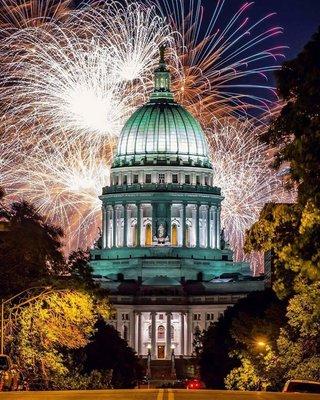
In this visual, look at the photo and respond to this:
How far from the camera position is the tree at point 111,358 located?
152 meters

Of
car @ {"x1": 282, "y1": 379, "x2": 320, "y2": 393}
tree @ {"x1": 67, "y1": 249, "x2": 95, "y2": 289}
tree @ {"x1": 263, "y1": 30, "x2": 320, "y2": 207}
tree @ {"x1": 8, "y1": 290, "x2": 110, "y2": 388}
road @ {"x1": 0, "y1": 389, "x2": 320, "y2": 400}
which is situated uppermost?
tree @ {"x1": 67, "y1": 249, "x2": 95, "y2": 289}

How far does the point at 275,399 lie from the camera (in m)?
59.9

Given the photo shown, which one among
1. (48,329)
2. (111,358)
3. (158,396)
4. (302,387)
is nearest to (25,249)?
(48,329)

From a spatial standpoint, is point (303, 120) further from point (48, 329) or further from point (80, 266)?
point (80, 266)

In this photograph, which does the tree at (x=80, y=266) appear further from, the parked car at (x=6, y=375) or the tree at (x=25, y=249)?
the parked car at (x=6, y=375)

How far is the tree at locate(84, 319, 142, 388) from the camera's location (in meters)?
152

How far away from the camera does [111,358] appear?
162250mm

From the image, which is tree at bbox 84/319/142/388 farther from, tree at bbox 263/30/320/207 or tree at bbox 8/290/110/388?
tree at bbox 263/30/320/207

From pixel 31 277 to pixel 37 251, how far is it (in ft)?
11.3

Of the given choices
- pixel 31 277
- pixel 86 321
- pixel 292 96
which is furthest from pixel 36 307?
pixel 292 96

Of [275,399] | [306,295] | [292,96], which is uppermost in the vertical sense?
[292,96]

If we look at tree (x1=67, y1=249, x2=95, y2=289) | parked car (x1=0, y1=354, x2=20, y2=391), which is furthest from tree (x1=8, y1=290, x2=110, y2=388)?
tree (x1=67, y1=249, x2=95, y2=289)

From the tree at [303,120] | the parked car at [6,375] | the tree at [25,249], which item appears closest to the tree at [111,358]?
the tree at [25,249]

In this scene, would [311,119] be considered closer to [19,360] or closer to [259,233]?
[259,233]
